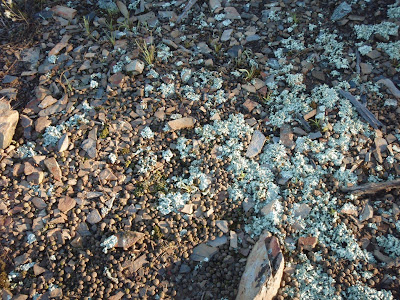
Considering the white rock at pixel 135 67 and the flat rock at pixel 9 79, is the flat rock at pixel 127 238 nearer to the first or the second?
the white rock at pixel 135 67

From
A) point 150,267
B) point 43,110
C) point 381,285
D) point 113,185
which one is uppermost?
point 43,110

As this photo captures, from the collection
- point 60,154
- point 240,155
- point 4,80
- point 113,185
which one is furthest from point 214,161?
point 4,80

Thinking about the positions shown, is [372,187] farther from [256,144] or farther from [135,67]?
[135,67]

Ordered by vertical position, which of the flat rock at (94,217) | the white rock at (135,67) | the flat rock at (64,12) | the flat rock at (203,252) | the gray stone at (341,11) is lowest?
the flat rock at (203,252)

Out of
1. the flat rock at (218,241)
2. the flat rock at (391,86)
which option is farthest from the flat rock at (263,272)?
the flat rock at (391,86)

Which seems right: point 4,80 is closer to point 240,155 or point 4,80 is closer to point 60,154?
point 60,154

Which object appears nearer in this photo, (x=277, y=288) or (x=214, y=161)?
(x=277, y=288)
